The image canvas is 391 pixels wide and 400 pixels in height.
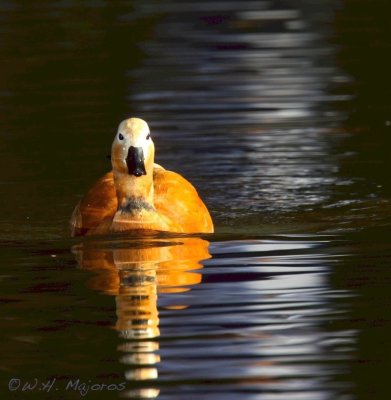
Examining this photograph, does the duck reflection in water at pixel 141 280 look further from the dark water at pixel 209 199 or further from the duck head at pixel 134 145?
the duck head at pixel 134 145

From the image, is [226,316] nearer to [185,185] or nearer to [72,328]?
[72,328]

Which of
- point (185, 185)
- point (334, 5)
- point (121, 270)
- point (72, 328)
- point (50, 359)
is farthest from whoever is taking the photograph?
point (334, 5)

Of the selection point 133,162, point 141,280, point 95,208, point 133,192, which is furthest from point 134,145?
point 141,280

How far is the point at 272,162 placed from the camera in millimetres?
12500

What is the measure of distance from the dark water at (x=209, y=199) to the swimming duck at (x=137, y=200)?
0.18m

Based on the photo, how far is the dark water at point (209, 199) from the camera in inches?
284

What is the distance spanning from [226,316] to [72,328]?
0.74 meters

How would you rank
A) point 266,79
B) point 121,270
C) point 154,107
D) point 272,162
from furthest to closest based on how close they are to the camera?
point 266,79
point 154,107
point 272,162
point 121,270

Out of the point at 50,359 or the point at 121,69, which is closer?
the point at 50,359

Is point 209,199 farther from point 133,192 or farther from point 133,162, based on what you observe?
point 133,162

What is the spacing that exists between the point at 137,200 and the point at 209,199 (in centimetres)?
164

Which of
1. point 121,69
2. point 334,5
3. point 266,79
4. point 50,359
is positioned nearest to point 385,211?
point 50,359

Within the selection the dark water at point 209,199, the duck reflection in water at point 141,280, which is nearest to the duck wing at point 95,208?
the dark water at point 209,199

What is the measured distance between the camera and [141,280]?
8.83 meters
